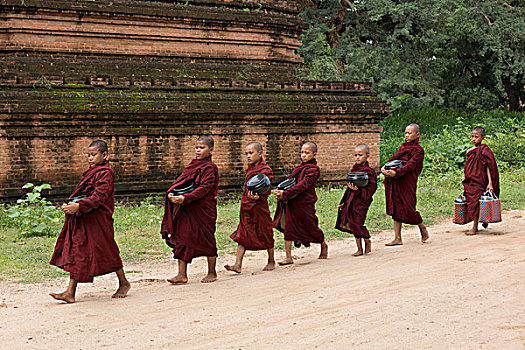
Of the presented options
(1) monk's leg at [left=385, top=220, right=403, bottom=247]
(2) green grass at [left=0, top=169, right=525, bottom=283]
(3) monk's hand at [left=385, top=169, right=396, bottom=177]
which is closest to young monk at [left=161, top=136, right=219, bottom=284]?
(2) green grass at [left=0, top=169, right=525, bottom=283]

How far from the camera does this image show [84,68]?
11703 mm

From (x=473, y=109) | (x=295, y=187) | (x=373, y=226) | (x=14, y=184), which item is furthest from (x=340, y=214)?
(x=473, y=109)

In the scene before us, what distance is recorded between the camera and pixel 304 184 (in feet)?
24.5

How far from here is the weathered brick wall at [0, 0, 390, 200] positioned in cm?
1084

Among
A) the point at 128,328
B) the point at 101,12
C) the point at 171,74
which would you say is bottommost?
the point at 128,328

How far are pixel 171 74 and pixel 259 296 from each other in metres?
7.29

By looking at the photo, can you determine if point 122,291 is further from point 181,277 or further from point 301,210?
point 301,210

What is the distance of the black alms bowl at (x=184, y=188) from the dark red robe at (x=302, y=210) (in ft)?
3.94

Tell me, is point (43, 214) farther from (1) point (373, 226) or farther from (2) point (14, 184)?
(1) point (373, 226)

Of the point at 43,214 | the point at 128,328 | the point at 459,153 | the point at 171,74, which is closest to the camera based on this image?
the point at 128,328

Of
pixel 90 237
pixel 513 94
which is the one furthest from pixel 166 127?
pixel 513 94

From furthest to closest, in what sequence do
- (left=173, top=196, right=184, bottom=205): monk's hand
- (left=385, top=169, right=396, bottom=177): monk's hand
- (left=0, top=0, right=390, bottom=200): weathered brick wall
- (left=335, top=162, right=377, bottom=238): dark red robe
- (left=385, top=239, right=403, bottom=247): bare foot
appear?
1. (left=0, top=0, right=390, bottom=200): weathered brick wall
2. (left=385, top=239, right=403, bottom=247): bare foot
3. (left=385, top=169, right=396, bottom=177): monk's hand
4. (left=335, top=162, right=377, bottom=238): dark red robe
5. (left=173, top=196, right=184, bottom=205): monk's hand

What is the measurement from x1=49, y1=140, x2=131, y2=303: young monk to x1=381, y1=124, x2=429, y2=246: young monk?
146 inches

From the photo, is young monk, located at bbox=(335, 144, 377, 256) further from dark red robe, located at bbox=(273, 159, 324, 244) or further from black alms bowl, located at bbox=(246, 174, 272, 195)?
black alms bowl, located at bbox=(246, 174, 272, 195)
